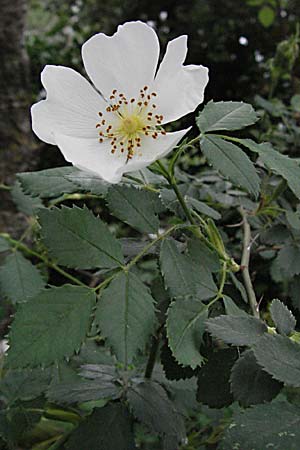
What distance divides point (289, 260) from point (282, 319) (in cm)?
20

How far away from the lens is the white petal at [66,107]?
529 millimetres

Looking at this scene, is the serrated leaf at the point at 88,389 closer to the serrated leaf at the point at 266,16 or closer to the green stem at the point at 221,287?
the green stem at the point at 221,287

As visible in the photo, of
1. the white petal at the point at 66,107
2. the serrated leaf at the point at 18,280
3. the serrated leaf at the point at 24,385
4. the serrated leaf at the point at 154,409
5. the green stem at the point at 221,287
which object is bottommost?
the serrated leaf at the point at 24,385

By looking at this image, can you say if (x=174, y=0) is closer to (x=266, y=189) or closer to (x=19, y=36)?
(x=19, y=36)

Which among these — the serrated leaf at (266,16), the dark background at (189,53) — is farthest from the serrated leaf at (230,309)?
the serrated leaf at (266,16)

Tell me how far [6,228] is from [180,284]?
43.0 inches

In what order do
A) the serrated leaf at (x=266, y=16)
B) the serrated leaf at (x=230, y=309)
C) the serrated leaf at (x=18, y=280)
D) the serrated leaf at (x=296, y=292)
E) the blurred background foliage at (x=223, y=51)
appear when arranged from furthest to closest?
the serrated leaf at (x=266, y=16), the blurred background foliage at (x=223, y=51), the serrated leaf at (x=18, y=280), the serrated leaf at (x=296, y=292), the serrated leaf at (x=230, y=309)

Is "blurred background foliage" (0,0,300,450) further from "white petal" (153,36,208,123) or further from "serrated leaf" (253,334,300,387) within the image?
"serrated leaf" (253,334,300,387)

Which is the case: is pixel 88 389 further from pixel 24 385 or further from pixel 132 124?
pixel 132 124

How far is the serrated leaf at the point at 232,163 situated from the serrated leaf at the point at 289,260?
0.59 ft

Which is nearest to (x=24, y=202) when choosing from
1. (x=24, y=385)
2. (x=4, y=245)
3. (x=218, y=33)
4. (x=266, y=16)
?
(x=4, y=245)

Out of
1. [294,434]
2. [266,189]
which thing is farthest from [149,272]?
[294,434]

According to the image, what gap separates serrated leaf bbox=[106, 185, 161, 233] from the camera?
54 cm

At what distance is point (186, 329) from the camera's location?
0.48 metres
